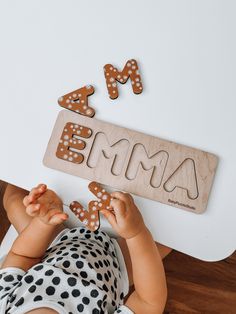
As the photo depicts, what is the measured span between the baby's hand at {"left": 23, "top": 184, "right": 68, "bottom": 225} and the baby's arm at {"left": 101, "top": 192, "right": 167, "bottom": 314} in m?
0.09

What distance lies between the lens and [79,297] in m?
0.79

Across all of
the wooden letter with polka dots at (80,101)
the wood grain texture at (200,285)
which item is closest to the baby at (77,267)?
the wooden letter with polka dots at (80,101)

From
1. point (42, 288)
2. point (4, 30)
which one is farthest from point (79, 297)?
point (4, 30)

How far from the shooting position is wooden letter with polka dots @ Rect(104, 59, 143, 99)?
776 mm

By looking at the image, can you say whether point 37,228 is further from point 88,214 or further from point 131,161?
point 131,161

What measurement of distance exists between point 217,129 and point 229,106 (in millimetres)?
45

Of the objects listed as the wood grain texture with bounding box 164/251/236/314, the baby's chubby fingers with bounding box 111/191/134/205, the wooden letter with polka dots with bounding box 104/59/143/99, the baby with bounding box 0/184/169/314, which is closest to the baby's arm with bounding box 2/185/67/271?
the baby with bounding box 0/184/169/314

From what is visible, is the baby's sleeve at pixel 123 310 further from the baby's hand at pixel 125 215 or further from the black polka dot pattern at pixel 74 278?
the baby's hand at pixel 125 215

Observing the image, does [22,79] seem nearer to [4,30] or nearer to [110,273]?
[4,30]

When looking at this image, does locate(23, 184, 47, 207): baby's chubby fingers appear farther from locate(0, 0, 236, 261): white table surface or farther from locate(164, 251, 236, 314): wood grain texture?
locate(164, 251, 236, 314): wood grain texture

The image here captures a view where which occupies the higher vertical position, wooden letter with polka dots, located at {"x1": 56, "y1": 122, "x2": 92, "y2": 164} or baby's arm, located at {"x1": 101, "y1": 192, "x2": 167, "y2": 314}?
wooden letter with polka dots, located at {"x1": 56, "y1": 122, "x2": 92, "y2": 164}

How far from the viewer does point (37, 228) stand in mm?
827

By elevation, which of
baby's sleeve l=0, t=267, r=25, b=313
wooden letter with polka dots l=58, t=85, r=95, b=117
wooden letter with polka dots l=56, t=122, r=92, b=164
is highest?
wooden letter with polka dots l=58, t=85, r=95, b=117

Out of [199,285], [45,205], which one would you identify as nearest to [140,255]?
[45,205]
